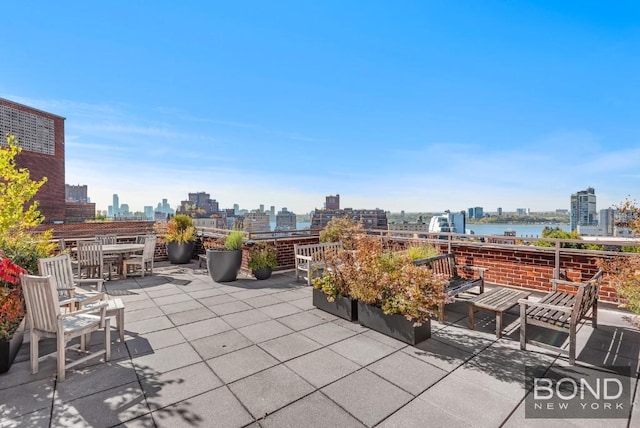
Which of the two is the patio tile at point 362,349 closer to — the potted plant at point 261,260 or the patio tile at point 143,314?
the patio tile at point 143,314

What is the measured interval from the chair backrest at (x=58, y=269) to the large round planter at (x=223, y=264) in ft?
8.43

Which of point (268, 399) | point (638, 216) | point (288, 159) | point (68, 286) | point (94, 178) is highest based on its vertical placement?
point (288, 159)

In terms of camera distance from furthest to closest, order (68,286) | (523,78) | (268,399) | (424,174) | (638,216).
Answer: (424,174), (523,78), (68,286), (638,216), (268,399)

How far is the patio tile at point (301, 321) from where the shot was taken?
3.75 meters

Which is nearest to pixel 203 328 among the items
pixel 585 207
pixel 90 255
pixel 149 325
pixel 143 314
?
pixel 149 325

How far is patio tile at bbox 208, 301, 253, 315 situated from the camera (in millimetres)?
4336

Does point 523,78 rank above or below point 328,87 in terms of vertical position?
below

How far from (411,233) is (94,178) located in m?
16.3

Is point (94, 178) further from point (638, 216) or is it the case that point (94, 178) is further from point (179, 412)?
point (638, 216)

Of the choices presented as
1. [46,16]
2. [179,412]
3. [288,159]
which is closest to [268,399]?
[179,412]

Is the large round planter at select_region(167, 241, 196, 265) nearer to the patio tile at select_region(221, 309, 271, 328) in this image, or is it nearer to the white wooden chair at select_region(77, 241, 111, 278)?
the white wooden chair at select_region(77, 241, 111, 278)

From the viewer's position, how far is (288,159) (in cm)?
2120

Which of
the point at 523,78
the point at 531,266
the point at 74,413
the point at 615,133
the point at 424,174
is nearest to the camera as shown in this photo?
the point at 74,413

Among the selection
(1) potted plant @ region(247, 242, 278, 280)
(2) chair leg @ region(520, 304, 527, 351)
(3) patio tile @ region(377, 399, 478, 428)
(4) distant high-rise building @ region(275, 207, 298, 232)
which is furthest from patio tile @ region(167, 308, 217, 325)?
(4) distant high-rise building @ region(275, 207, 298, 232)
